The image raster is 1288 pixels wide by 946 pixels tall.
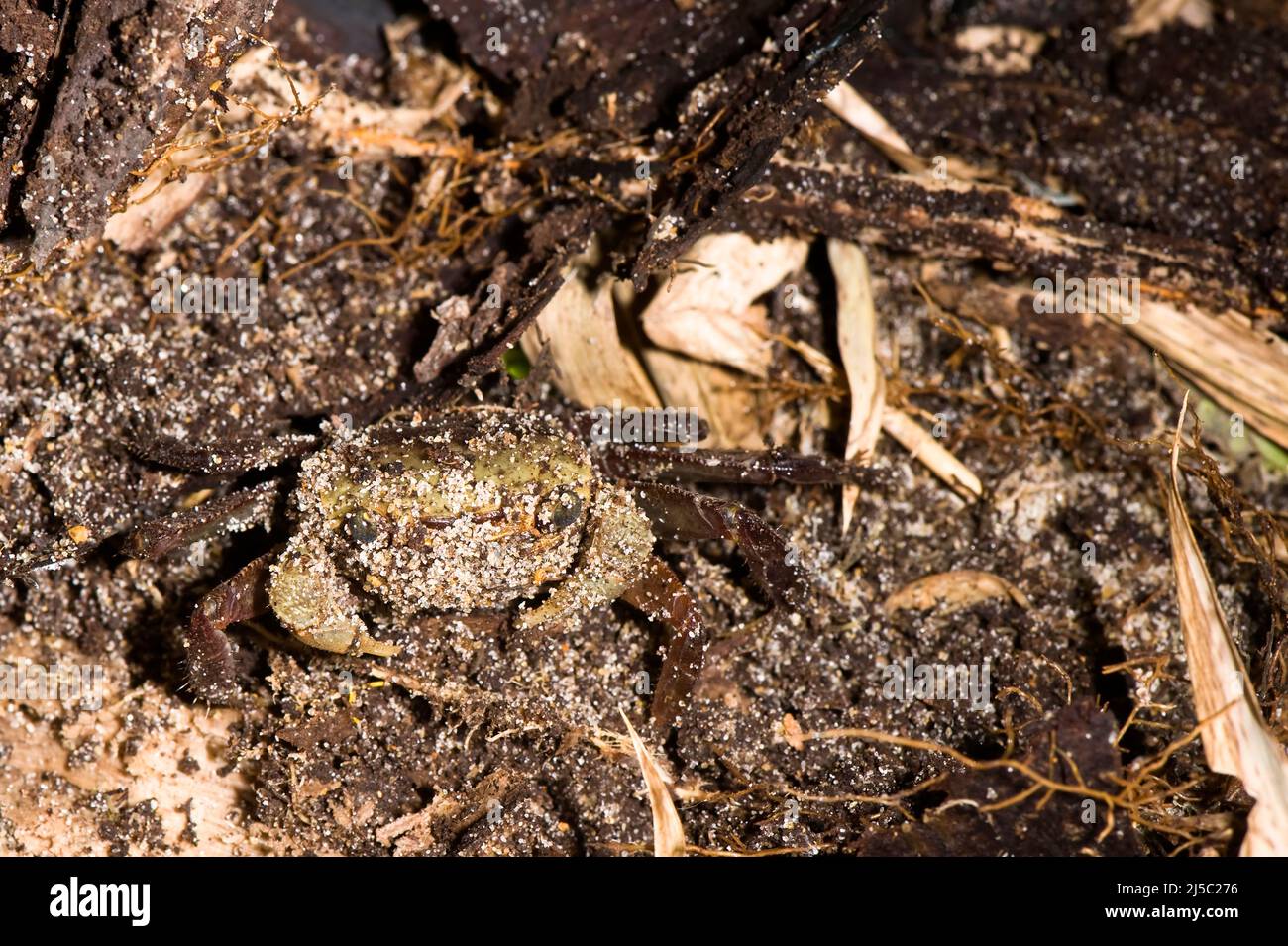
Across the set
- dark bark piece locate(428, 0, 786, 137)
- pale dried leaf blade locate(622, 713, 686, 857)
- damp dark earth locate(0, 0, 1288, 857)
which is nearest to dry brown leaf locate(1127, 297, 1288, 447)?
damp dark earth locate(0, 0, 1288, 857)

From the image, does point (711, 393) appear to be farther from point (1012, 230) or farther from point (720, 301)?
point (1012, 230)

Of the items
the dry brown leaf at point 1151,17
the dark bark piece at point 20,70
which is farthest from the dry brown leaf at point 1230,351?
→ the dark bark piece at point 20,70

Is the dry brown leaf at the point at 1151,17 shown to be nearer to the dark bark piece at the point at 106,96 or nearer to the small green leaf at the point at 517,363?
the small green leaf at the point at 517,363

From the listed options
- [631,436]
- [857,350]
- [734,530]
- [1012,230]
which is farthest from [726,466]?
[1012,230]

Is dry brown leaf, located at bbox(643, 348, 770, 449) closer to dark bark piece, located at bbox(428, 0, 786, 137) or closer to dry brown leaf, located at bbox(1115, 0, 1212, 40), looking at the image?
dark bark piece, located at bbox(428, 0, 786, 137)

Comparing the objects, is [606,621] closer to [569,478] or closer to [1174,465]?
[569,478]
